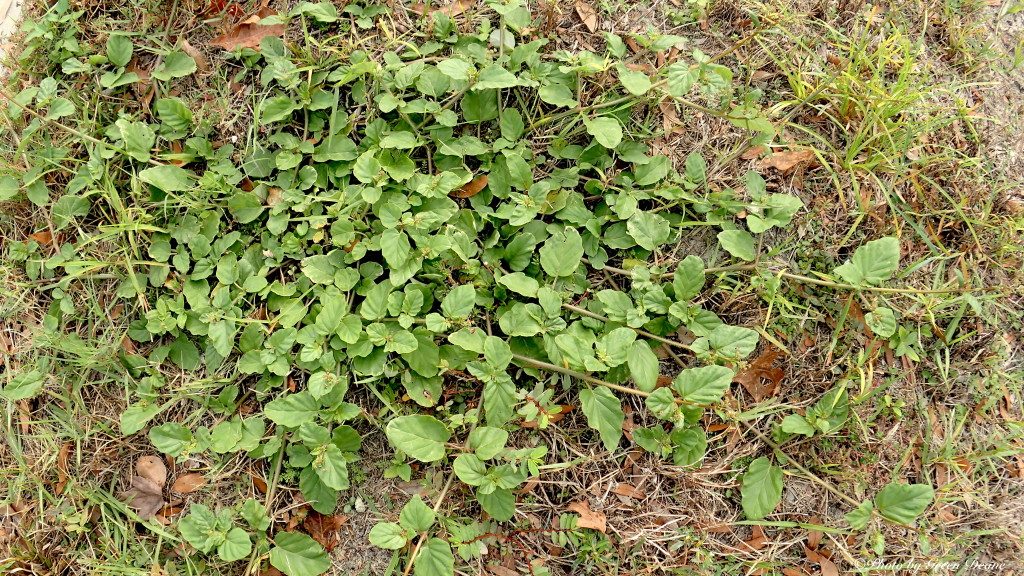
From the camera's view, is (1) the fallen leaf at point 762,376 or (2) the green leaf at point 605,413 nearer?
(2) the green leaf at point 605,413

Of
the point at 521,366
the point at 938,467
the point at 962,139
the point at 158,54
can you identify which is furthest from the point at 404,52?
the point at 938,467

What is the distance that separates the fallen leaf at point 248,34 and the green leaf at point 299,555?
6.59 feet

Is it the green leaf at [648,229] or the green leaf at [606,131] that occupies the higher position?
the green leaf at [606,131]

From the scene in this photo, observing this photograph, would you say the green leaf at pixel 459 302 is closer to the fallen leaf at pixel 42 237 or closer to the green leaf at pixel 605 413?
the green leaf at pixel 605 413

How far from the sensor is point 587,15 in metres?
2.72

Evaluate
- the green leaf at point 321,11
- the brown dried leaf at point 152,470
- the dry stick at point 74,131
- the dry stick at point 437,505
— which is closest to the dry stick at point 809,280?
the dry stick at point 437,505

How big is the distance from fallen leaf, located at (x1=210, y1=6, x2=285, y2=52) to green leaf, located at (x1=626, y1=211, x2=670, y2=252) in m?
1.70

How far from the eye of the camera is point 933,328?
2.56 metres

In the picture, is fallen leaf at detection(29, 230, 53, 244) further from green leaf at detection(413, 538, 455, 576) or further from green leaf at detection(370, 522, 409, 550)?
green leaf at detection(413, 538, 455, 576)

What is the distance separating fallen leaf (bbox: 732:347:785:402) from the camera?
8.17 ft

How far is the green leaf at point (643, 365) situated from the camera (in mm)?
2279

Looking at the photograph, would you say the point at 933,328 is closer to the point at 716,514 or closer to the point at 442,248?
the point at 716,514

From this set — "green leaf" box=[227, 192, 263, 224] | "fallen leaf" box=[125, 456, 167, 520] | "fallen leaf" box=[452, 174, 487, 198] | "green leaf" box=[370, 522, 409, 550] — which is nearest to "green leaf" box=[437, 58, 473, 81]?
"fallen leaf" box=[452, 174, 487, 198]

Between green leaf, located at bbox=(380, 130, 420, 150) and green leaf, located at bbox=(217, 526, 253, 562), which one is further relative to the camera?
green leaf, located at bbox=(380, 130, 420, 150)
